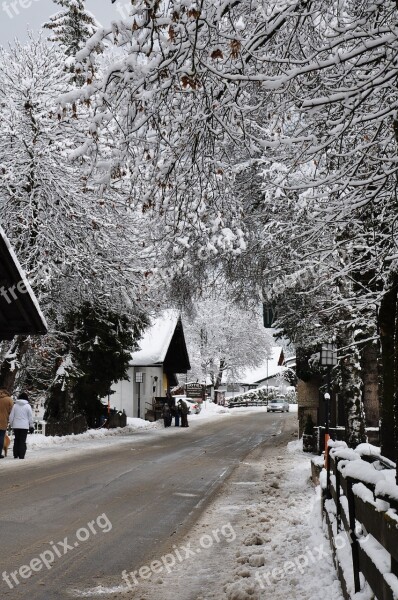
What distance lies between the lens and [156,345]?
45.2m

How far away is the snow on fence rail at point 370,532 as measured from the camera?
10.8 ft

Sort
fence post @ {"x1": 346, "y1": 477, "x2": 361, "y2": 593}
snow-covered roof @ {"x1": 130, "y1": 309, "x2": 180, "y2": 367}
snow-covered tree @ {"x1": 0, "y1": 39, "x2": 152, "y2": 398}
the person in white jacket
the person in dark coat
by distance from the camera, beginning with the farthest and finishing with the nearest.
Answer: snow-covered roof @ {"x1": 130, "y1": 309, "x2": 180, "y2": 367}, the person in dark coat, snow-covered tree @ {"x1": 0, "y1": 39, "x2": 152, "y2": 398}, the person in white jacket, fence post @ {"x1": 346, "y1": 477, "x2": 361, "y2": 593}

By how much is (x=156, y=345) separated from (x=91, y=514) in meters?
35.5

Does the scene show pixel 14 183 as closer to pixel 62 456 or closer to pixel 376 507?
pixel 62 456

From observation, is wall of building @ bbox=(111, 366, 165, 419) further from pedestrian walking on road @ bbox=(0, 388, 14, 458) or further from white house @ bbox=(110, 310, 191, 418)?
pedestrian walking on road @ bbox=(0, 388, 14, 458)

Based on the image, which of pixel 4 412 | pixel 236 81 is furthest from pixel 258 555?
pixel 4 412

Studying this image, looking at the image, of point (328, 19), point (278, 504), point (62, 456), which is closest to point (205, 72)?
point (328, 19)

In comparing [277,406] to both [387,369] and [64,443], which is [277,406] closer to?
[64,443]

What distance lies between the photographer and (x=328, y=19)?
20.8 ft

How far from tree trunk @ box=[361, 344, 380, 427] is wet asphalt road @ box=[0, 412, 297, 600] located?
12.7 ft

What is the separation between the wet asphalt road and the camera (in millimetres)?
6656

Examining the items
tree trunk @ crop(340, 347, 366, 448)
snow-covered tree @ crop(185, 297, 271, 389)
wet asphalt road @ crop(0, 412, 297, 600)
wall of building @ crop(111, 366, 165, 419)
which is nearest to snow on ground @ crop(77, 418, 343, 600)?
Result: wet asphalt road @ crop(0, 412, 297, 600)

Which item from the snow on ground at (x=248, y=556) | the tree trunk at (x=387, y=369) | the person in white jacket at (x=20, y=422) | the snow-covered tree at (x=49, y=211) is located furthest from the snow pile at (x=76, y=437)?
the tree trunk at (x=387, y=369)

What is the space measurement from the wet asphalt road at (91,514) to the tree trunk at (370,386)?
12.7 ft
